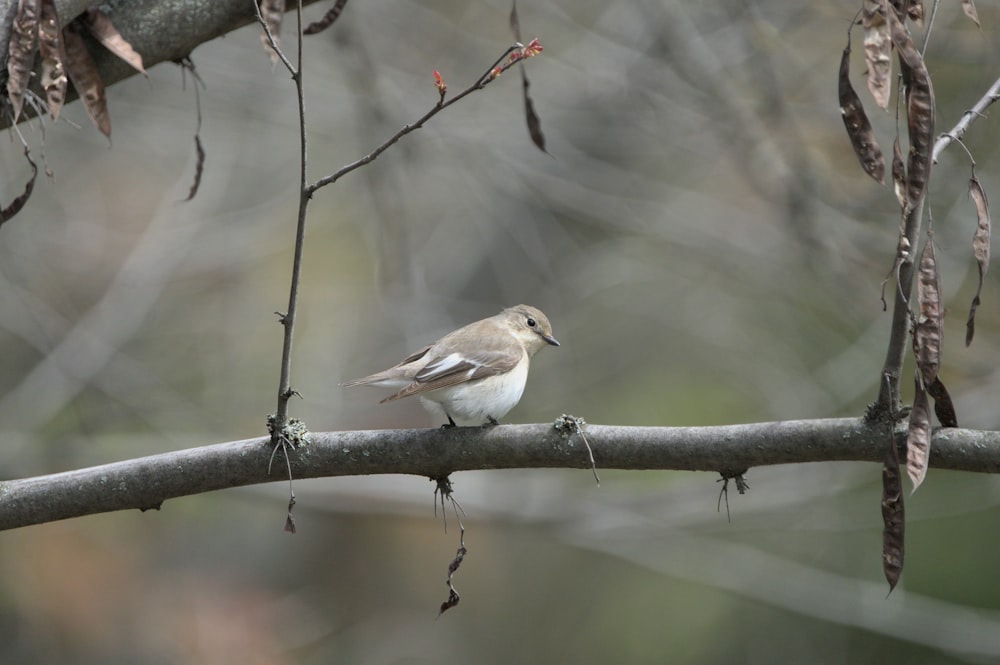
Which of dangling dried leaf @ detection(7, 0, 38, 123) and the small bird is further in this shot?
the small bird

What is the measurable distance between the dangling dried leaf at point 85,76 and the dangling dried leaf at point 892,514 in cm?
259

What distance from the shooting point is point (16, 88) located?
118 inches

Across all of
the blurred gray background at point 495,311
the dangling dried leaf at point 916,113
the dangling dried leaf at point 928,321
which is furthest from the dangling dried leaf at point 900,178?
the blurred gray background at point 495,311

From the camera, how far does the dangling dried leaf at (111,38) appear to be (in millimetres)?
3133

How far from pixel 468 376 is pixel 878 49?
1999mm

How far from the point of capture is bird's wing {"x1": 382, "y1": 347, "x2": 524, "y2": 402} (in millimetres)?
3746

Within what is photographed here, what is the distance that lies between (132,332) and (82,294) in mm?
1400

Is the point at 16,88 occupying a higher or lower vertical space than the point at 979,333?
lower

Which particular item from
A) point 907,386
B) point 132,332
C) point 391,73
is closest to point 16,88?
point 132,332

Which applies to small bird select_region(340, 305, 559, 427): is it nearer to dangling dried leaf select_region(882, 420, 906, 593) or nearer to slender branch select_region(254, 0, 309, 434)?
slender branch select_region(254, 0, 309, 434)

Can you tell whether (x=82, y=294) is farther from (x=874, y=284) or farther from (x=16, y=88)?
(x=874, y=284)

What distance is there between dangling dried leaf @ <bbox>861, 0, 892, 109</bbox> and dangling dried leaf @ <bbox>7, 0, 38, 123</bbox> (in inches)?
95.8

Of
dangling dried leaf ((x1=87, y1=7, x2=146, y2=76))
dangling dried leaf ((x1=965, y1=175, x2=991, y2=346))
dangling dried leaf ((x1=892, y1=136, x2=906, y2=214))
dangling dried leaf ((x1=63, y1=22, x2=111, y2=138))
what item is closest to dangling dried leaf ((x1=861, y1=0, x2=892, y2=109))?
dangling dried leaf ((x1=892, y1=136, x2=906, y2=214))

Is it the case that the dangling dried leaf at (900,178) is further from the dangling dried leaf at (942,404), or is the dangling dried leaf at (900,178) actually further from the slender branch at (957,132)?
the dangling dried leaf at (942,404)
